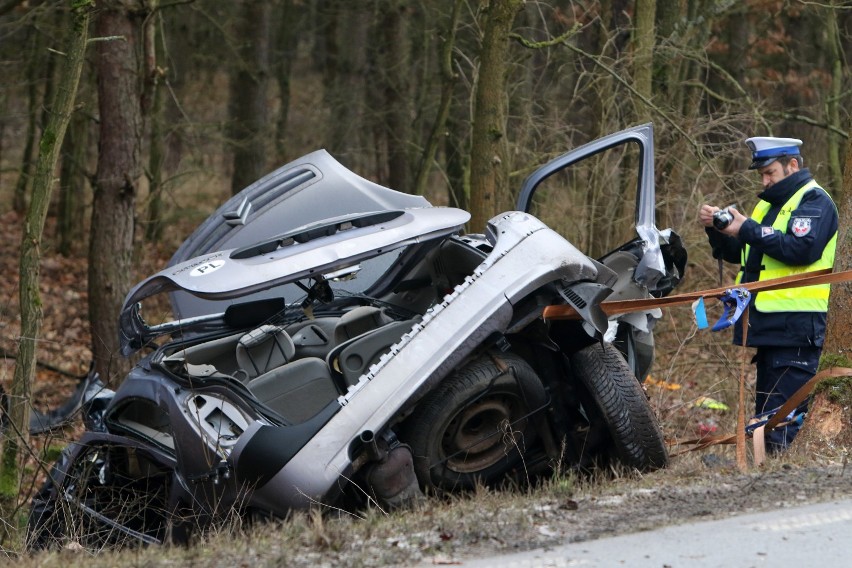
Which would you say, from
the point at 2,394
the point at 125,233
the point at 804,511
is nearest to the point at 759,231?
the point at 804,511

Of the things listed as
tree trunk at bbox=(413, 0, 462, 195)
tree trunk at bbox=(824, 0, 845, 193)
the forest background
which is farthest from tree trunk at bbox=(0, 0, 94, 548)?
tree trunk at bbox=(824, 0, 845, 193)

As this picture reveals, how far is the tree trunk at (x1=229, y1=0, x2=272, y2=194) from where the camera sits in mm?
18234

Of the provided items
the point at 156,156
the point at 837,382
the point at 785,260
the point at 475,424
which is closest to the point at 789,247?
the point at 785,260

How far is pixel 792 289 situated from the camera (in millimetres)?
5949

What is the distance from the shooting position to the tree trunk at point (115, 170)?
9156mm

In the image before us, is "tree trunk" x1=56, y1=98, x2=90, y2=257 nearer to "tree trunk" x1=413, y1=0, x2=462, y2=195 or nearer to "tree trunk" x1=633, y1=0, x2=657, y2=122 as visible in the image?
"tree trunk" x1=413, y1=0, x2=462, y2=195

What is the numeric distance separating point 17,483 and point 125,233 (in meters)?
2.99

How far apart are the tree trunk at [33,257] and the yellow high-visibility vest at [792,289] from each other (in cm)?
436

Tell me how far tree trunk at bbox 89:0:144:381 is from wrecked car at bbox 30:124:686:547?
3.54 metres

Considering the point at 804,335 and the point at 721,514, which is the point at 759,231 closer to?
the point at 804,335

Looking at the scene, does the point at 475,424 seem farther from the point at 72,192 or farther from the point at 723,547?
the point at 72,192

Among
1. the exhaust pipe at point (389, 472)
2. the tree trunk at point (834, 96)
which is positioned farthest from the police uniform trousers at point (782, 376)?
the tree trunk at point (834, 96)

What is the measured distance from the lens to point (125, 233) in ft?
30.4

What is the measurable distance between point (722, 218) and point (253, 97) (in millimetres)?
13952
